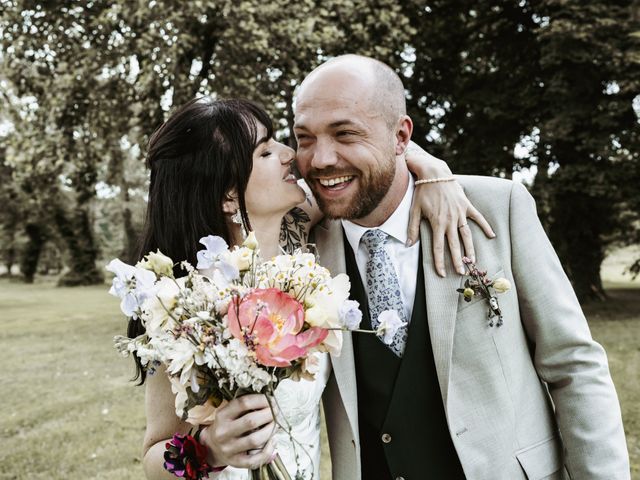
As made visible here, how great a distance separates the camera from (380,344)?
2512 mm

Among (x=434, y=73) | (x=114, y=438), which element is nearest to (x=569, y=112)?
(x=434, y=73)

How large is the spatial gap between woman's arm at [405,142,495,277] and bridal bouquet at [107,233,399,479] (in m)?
0.84

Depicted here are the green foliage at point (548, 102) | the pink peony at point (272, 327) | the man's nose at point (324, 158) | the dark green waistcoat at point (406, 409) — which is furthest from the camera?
the green foliage at point (548, 102)

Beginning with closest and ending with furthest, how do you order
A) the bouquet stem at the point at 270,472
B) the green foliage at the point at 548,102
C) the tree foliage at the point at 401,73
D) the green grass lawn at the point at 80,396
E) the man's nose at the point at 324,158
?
the bouquet stem at the point at 270,472 < the man's nose at the point at 324,158 < the green grass lawn at the point at 80,396 < the tree foliage at the point at 401,73 < the green foliage at the point at 548,102

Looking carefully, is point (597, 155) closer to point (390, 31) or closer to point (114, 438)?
point (390, 31)

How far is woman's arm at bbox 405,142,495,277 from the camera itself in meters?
2.50

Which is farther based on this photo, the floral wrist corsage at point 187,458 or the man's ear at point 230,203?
the man's ear at point 230,203

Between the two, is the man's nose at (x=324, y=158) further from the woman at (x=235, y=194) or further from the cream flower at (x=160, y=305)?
the cream flower at (x=160, y=305)

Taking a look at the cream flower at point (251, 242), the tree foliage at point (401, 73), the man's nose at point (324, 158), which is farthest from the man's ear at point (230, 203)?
the tree foliage at point (401, 73)

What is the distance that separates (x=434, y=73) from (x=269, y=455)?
1471cm

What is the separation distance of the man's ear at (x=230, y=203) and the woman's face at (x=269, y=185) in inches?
2.0

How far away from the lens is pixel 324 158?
8.38ft

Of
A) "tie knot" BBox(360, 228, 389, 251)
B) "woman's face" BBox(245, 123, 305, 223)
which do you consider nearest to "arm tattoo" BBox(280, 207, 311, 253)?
"woman's face" BBox(245, 123, 305, 223)

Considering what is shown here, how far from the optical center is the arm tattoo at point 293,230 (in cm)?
291
